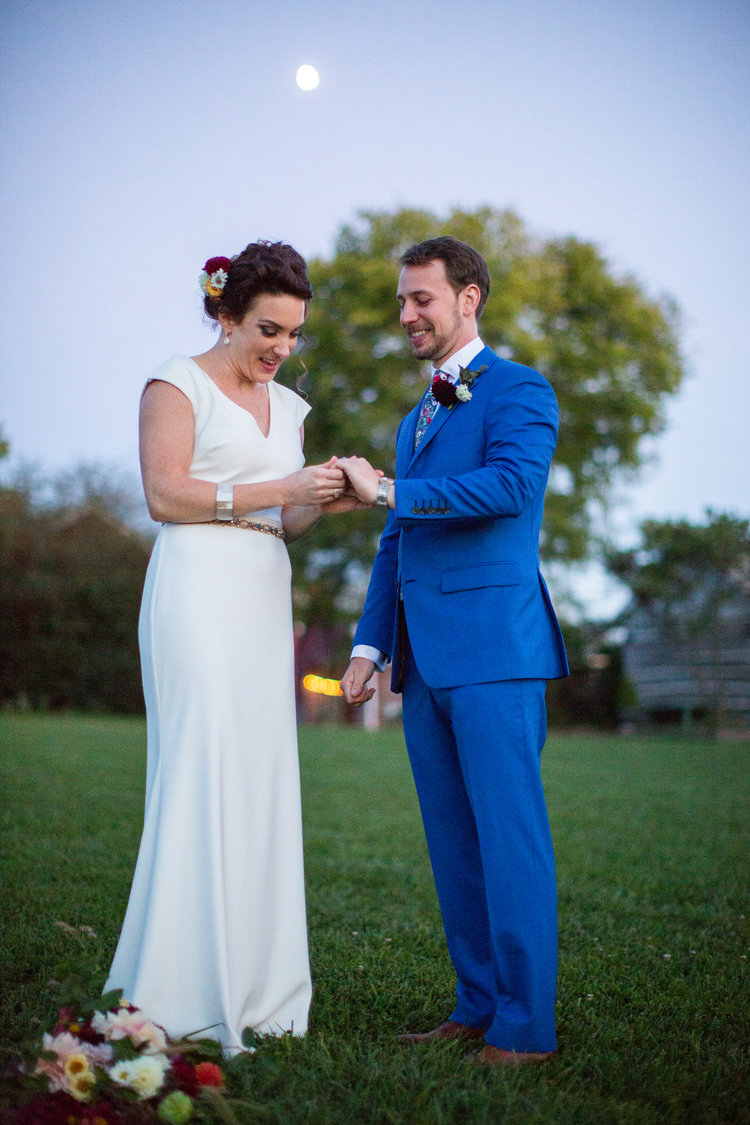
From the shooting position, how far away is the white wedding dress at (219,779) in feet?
8.91

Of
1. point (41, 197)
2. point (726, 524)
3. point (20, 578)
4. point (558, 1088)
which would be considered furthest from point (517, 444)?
point (20, 578)

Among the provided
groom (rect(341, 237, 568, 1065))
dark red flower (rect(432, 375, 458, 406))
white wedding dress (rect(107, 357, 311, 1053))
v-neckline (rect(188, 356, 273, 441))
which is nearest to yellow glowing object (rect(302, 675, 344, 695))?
white wedding dress (rect(107, 357, 311, 1053))

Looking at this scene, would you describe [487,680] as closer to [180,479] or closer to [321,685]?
[321,685]

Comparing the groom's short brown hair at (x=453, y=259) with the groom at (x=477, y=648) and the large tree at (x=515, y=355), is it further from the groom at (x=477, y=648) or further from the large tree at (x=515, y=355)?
the large tree at (x=515, y=355)

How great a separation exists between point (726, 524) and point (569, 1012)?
55.1 ft

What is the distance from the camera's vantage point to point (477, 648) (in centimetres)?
285

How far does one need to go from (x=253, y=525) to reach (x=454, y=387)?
0.79 metres

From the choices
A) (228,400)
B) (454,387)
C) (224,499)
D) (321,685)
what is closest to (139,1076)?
(321,685)

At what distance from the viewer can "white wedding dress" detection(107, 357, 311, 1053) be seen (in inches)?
107

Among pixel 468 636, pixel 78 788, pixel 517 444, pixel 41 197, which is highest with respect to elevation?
pixel 41 197

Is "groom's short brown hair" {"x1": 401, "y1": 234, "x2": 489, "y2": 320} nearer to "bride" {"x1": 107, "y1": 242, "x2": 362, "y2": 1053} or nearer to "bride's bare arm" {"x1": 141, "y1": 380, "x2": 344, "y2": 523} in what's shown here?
"bride" {"x1": 107, "y1": 242, "x2": 362, "y2": 1053}

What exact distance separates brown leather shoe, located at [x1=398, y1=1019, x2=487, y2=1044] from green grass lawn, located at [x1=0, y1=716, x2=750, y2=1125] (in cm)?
7

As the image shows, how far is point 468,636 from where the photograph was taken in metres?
2.87

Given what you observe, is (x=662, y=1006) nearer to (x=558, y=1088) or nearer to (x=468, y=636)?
(x=558, y=1088)
